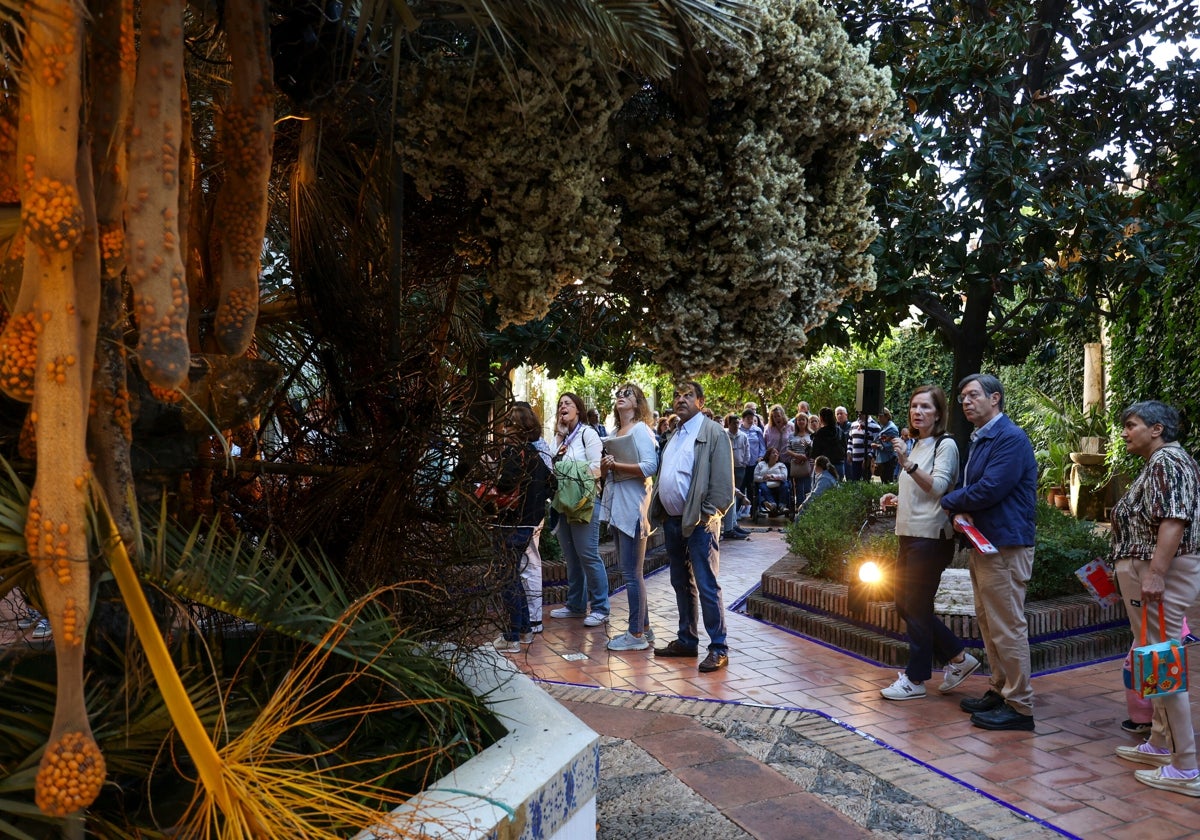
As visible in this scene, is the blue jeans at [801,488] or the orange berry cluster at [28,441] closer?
the orange berry cluster at [28,441]

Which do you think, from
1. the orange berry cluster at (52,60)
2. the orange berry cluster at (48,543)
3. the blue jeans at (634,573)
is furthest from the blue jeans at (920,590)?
the orange berry cluster at (52,60)

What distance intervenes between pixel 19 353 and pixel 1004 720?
5.35 meters

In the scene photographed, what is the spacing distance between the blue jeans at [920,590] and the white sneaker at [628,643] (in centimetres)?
199

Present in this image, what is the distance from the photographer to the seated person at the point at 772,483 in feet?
53.9

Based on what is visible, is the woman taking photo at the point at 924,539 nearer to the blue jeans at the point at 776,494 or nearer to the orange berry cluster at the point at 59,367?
the orange berry cluster at the point at 59,367

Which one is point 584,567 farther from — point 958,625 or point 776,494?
point 776,494

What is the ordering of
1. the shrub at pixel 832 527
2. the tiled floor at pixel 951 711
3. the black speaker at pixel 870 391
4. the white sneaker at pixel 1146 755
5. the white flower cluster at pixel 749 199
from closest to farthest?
the white flower cluster at pixel 749 199, the tiled floor at pixel 951 711, the white sneaker at pixel 1146 755, the shrub at pixel 832 527, the black speaker at pixel 870 391

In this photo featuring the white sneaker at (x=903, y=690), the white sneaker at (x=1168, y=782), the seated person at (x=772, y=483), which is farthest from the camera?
the seated person at (x=772, y=483)

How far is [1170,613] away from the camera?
4.86m

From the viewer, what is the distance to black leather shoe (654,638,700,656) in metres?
6.96

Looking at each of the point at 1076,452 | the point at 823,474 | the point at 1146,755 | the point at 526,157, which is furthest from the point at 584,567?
the point at 1076,452

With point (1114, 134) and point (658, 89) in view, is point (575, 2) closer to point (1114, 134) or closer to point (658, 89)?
point (658, 89)

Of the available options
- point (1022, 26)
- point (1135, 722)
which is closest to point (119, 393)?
point (1135, 722)

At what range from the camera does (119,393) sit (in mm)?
2000
